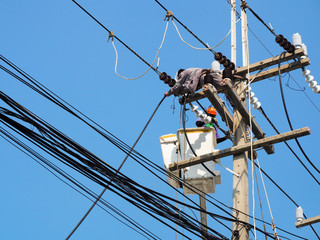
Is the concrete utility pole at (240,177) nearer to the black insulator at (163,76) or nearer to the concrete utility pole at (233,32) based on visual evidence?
the concrete utility pole at (233,32)

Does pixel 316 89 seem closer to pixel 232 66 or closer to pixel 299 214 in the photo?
pixel 232 66

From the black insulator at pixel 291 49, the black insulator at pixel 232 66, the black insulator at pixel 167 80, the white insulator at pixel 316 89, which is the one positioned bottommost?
the black insulator at pixel 167 80

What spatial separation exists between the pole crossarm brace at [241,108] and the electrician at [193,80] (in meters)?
0.21

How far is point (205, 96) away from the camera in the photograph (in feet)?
36.3

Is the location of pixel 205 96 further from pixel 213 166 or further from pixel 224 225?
pixel 224 225

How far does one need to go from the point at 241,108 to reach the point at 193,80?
0.99m

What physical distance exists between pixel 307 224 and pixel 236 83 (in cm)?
300

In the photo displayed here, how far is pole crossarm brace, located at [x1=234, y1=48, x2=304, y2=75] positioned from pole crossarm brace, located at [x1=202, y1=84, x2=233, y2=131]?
0.76 meters

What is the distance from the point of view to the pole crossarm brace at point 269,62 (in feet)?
37.1

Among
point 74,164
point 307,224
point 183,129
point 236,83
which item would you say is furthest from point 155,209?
point 307,224

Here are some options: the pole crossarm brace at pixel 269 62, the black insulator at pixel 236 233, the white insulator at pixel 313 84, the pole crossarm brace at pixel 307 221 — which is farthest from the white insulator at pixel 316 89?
the black insulator at pixel 236 233

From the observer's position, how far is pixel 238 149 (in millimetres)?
10930

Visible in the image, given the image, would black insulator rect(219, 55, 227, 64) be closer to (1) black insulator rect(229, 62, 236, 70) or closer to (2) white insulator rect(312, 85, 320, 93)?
(1) black insulator rect(229, 62, 236, 70)

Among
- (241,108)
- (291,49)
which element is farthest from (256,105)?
(291,49)
